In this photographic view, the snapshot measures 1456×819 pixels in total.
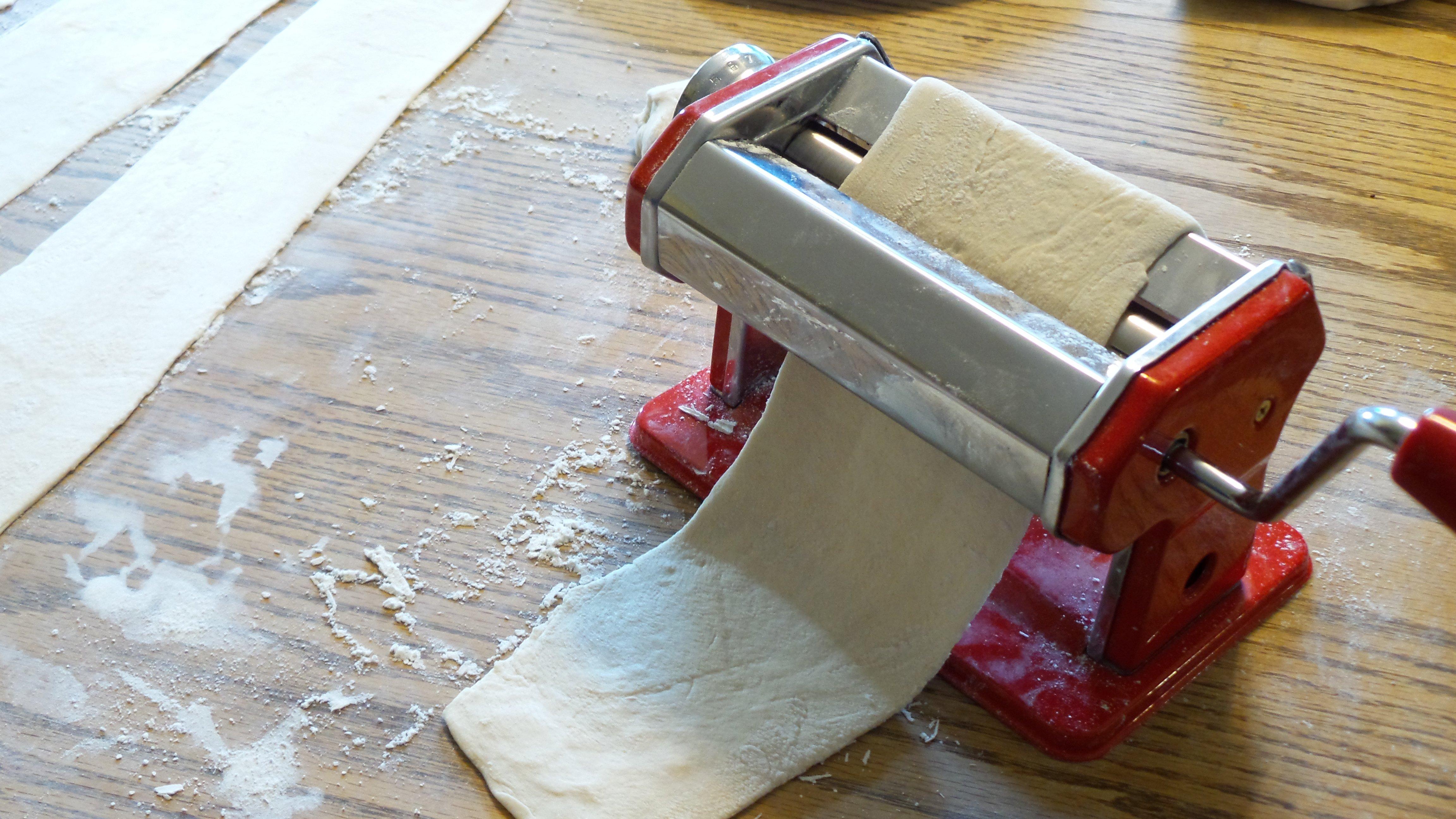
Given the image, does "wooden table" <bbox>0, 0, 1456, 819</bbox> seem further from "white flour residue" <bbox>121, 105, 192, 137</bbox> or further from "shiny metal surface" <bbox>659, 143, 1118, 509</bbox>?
"shiny metal surface" <bbox>659, 143, 1118, 509</bbox>

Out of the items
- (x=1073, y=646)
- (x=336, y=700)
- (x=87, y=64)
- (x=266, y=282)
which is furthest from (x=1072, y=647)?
(x=87, y=64)

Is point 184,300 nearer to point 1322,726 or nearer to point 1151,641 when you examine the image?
point 1151,641

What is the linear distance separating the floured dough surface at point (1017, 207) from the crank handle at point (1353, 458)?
10 centimetres

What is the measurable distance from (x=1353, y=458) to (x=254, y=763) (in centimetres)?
69

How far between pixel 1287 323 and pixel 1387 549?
0.37 m

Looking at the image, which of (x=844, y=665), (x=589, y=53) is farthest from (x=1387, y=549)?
(x=589, y=53)

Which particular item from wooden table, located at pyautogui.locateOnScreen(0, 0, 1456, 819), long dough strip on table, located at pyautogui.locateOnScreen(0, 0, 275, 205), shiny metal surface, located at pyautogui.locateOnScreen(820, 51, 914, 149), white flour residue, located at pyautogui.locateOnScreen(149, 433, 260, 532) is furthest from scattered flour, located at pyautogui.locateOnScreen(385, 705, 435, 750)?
long dough strip on table, located at pyautogui.locateOnScreen(0, 0, 275, 205)

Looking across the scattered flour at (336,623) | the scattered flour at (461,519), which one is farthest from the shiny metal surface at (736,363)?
the scattered flour at (336,623)

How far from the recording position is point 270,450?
3.20 feet

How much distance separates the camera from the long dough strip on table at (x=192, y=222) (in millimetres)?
1003

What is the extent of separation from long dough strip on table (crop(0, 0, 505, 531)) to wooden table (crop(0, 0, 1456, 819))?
34mm

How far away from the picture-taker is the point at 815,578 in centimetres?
84

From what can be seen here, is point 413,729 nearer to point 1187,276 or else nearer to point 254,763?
point 254,763

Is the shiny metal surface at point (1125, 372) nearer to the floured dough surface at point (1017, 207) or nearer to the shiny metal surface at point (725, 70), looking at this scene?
the floured dough surface at point (1017, 207)
